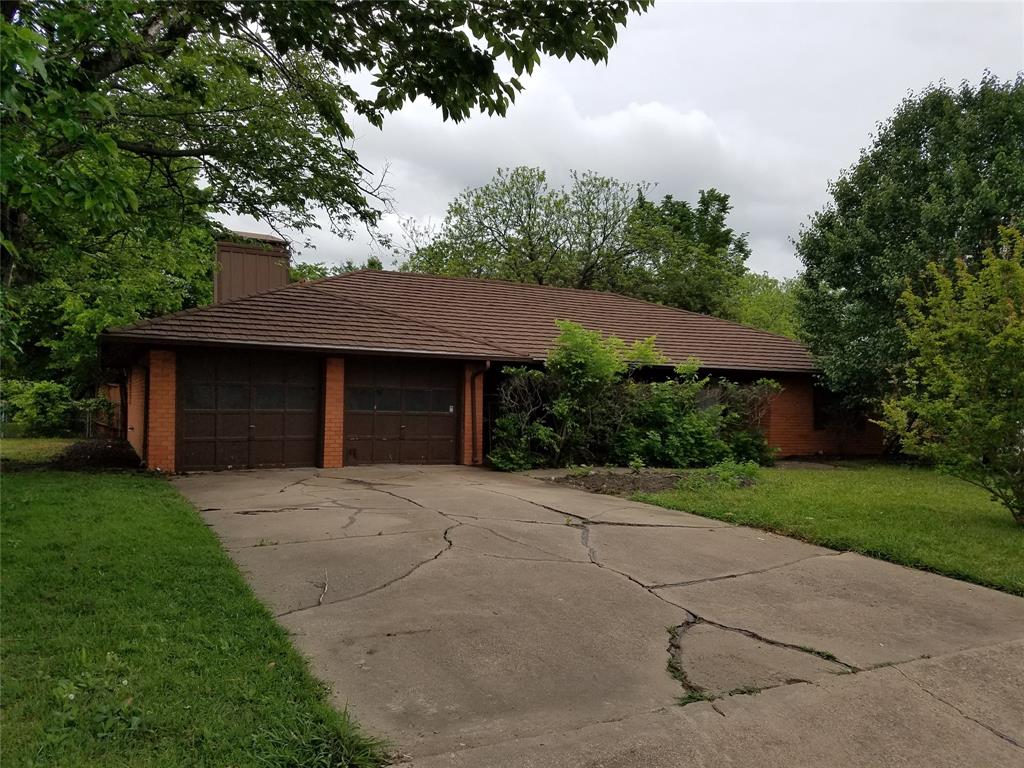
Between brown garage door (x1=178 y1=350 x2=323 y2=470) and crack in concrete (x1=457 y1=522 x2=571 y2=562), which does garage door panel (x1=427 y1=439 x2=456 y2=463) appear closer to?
brown garage door (x1=178 y1=350 x2=323 y2=470)

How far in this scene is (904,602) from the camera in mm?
5375

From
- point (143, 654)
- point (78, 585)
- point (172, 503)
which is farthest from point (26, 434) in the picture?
point (143, 654)

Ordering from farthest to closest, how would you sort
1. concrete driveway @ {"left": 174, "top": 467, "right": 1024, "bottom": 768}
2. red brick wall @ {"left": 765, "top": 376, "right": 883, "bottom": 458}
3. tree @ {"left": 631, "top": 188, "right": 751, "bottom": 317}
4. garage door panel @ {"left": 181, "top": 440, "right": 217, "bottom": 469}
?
tree @ {"left": 631, "top": 188, "right": 751, "bottom": 317}, red brick wall @ {"left": 765, "top": 376, "right": 883, "bottom": 458}, garage door panel @ {"left": 181, "top": 440, "right": 217, "bottom": 469}, concrete driveway @ {"left": 174, "top": 467, "right": 1024, "bottom": 768}

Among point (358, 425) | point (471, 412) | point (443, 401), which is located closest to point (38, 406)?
point (358, 425)

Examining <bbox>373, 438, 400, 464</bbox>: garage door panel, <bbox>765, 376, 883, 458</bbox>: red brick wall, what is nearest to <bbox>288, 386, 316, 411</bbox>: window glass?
<bbox>373, 438, 400, 464</bbox>: garage door panel

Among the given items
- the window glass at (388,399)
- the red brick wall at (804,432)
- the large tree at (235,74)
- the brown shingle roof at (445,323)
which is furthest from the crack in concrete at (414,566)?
the red brick wall at (804,432)

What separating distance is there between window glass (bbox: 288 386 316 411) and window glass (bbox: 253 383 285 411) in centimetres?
16

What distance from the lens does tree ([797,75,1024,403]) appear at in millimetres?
14836

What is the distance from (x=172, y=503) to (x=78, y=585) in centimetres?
405

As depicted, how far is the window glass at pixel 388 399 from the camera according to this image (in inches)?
586

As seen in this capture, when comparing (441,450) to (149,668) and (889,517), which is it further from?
(149,668)

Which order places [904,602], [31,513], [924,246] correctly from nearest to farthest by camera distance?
1. [904,602]
2. [31,513]
3. [924,246]

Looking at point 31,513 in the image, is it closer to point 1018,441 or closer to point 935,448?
point 935,448

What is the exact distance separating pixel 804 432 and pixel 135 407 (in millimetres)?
→ 18532
